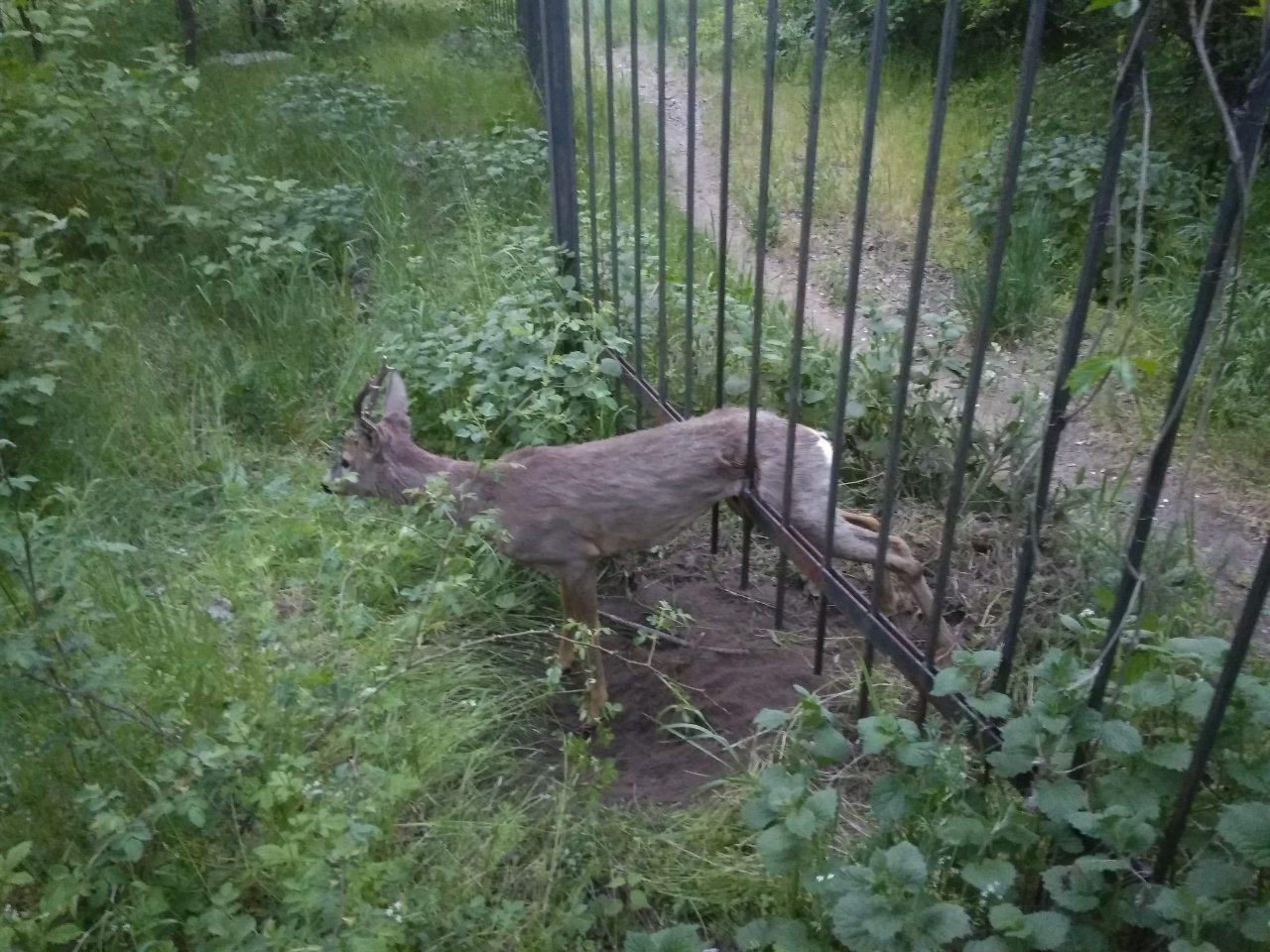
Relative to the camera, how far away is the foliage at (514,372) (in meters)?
4.41

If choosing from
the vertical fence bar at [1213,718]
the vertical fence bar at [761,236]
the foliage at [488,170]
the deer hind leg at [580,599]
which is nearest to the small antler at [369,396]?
the deer hind leg at [580,599]

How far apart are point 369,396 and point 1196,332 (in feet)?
9.50

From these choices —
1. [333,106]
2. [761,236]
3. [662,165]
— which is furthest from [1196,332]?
[333,106]

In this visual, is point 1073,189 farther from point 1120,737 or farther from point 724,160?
point 1120,737

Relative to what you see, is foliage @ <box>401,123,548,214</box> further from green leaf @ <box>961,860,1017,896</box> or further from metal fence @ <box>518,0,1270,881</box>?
green leaf @ <box>961,860,1017,896</box>

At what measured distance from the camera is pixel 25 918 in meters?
2.34

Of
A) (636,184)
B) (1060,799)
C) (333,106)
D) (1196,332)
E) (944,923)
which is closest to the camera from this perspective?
(1196,332)

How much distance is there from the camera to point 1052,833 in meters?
2.15

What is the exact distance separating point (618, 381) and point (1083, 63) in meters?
5.39

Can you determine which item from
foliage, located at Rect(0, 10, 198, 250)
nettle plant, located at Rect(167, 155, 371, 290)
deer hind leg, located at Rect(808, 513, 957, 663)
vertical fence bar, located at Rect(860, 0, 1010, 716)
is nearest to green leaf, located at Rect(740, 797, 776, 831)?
vertical fence bar, located at Rect(860, 0, 1010, 716)

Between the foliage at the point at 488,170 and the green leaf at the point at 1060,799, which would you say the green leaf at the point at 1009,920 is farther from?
the foliage at the point at 488,170

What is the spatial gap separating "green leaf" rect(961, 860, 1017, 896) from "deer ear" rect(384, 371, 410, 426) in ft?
8.53

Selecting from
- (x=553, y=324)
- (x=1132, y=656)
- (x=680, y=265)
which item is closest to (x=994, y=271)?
(x=1132, y=656)

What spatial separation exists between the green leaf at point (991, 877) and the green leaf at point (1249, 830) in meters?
0.39
